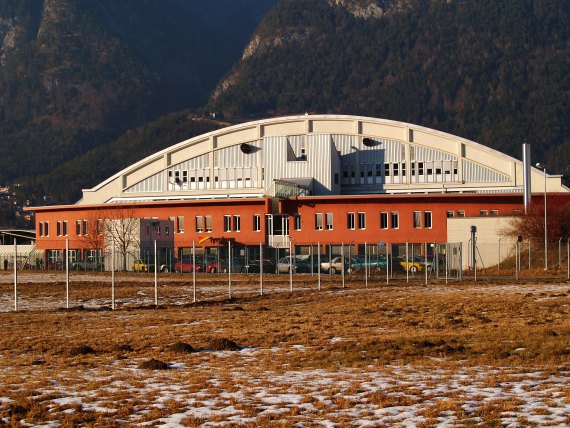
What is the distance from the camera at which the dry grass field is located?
57.7ft

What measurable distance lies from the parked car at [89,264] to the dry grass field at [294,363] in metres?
37.7

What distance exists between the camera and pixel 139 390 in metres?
20.0

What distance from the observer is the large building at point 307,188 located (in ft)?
314

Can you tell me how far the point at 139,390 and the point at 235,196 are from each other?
92.0 m

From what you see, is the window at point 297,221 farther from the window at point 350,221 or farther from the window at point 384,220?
the window at point 384,220

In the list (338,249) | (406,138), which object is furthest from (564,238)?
(406,138)

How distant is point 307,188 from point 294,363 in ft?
272

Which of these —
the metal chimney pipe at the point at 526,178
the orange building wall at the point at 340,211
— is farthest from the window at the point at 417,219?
the metal chimney pipe at the point at 526,178

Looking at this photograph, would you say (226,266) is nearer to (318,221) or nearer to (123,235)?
(123,235)

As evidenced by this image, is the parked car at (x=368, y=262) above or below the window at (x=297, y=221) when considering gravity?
below

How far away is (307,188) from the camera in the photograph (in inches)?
4190

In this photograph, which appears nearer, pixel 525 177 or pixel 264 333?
pixel 264 333

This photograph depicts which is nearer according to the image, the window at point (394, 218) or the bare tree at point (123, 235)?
the bare tree at point (123, 235)

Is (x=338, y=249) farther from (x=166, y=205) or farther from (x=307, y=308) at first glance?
(x=307, y=308)
